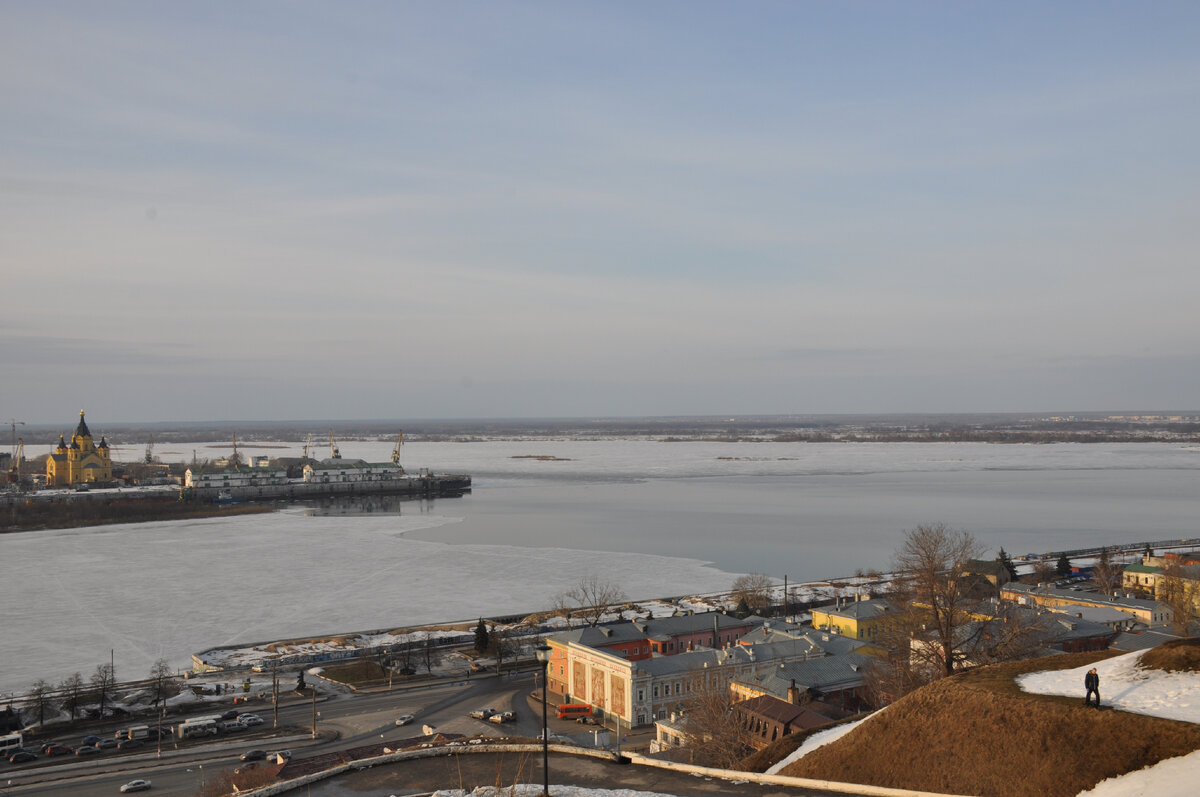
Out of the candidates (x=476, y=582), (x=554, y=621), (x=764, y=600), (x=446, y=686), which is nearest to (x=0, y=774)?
(x=446, y=686)

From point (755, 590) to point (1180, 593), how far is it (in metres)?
12.7

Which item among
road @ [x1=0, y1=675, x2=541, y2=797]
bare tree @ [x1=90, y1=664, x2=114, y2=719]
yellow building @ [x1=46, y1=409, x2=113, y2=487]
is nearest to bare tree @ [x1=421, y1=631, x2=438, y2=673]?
road @ [x1=0, y1=675, x2=541, y2=797]

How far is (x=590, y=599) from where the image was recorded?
1193 inches

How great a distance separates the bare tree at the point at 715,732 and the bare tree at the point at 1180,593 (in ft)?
41.8

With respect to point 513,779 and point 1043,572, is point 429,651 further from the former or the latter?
point 1043,572

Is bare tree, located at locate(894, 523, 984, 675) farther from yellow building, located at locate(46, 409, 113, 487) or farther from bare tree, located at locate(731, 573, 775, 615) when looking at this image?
yellow building, located at locate(46, 409, 113, 487)

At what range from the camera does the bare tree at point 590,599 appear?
1111 inches

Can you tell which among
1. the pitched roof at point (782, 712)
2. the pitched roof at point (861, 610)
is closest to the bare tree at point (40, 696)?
the pitched roof at point (782, 712)

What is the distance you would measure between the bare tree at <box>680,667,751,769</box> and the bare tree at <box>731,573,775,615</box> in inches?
468

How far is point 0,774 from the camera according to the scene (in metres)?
16.2

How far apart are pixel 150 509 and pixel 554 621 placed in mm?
43658

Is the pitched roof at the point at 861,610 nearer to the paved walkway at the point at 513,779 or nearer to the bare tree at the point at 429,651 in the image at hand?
the bare tree at the point at 429,651

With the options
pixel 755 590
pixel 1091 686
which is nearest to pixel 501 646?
pixel 755 590

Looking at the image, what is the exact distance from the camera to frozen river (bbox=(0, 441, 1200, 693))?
1077 inches
